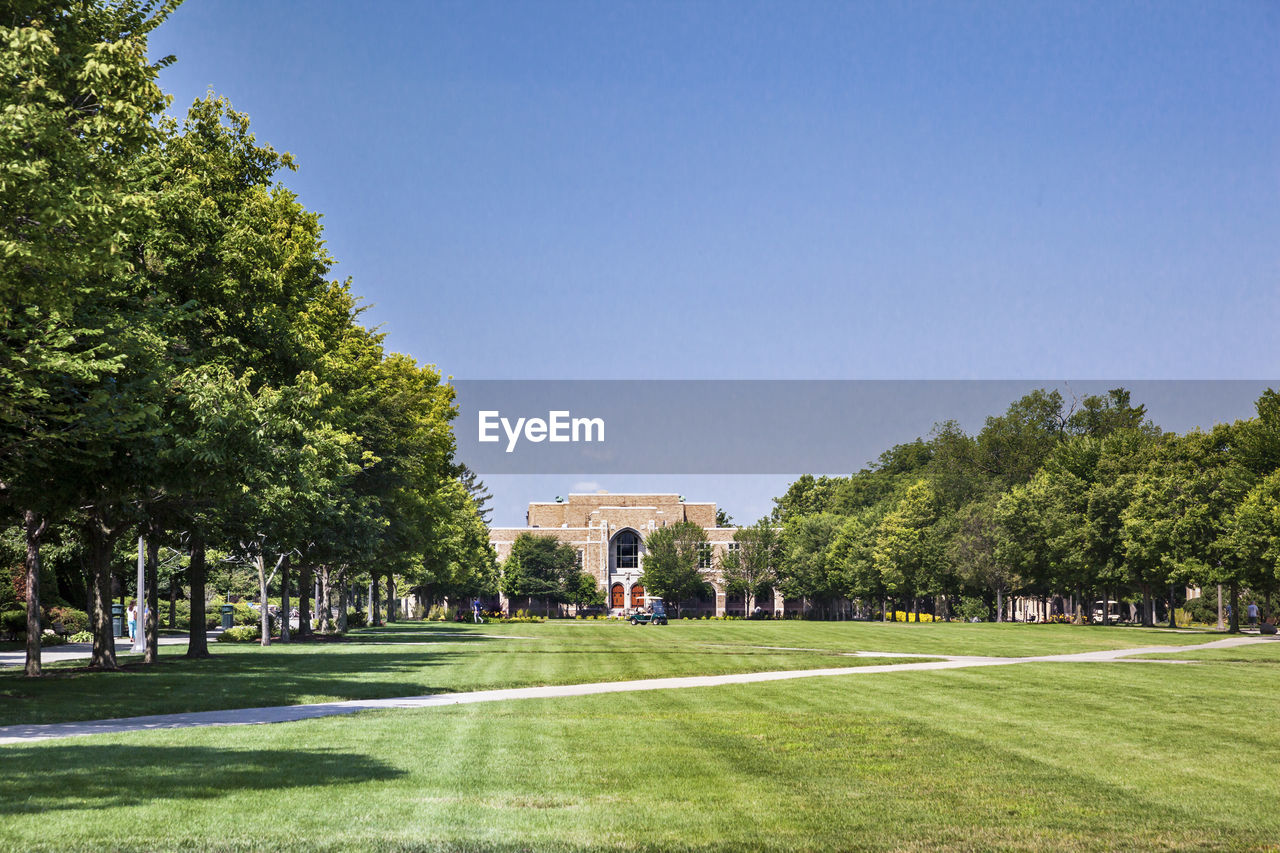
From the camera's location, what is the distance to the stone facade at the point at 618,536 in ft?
411

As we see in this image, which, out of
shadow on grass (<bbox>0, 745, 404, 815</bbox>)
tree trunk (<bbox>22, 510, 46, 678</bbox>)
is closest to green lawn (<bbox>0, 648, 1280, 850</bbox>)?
shadow on grass (<bbox>0, 745, 404, 815</bbox>)

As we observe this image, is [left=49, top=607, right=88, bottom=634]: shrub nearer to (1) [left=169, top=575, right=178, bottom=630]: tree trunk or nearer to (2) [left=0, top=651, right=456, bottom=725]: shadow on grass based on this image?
(1) [left=169, top=575, right=178, bottom=630]: tree trunk

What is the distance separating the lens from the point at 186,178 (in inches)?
936

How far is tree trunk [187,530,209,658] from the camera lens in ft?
97.1

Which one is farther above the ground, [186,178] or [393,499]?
[186,178]

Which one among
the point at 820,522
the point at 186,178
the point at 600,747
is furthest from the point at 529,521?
the point at 600,747

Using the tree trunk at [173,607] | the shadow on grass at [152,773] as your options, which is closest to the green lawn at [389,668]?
the shadow on grass at [152,773]

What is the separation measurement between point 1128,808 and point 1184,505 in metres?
61.6

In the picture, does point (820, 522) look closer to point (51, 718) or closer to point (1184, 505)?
point (1184, 505)

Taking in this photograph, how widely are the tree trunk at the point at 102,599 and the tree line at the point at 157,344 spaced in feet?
0.18

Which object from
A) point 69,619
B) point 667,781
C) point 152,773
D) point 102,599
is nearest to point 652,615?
point 69,619

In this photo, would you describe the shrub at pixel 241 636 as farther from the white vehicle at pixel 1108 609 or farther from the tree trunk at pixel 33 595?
the white vehicle at pixel 1108 609

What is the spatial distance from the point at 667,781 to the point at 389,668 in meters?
17.2

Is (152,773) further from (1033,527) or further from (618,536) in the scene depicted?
(618,536)
